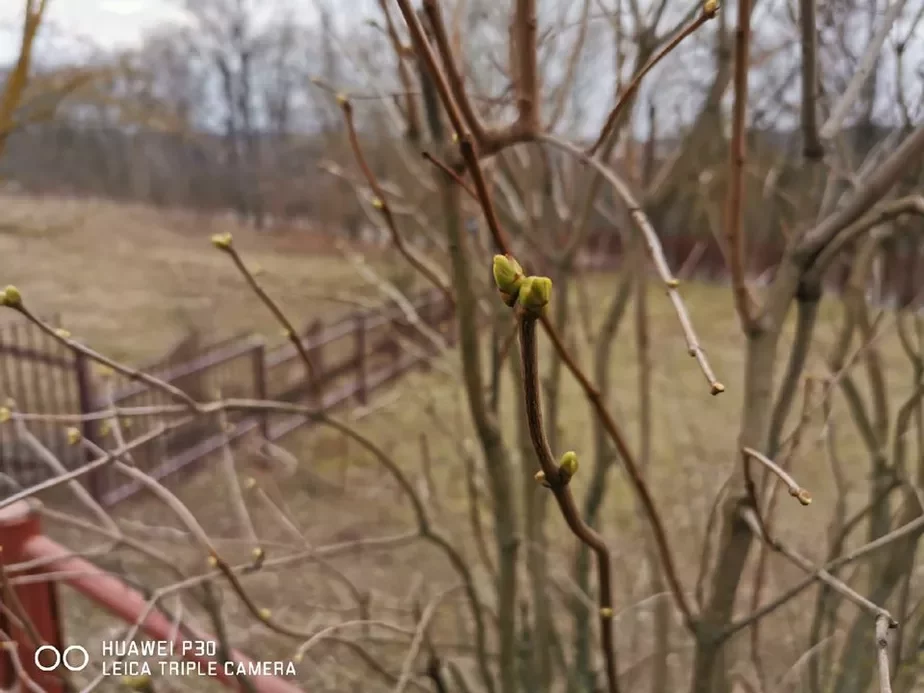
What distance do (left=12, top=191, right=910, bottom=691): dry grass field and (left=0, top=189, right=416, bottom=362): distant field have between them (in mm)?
17

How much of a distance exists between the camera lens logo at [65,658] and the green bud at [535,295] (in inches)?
36.9

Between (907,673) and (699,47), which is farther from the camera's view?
(699,47)

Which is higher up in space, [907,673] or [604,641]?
[604,641]

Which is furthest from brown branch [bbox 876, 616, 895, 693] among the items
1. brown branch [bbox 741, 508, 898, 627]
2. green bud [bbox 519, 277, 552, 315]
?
green bud [bbox 519, 277, 552, 315]

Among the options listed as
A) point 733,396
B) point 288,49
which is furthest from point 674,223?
point 288,49

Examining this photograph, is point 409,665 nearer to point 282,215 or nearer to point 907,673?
→ point 907,673

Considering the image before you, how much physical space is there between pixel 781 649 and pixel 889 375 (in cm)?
409

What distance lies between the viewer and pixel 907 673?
122 centimetres

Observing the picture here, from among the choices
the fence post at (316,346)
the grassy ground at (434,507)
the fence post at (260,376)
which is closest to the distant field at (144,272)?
the fence post at (316,346)

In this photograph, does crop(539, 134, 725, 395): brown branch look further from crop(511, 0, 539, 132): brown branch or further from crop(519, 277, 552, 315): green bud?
crop(519, 277, 552, 315): green bud

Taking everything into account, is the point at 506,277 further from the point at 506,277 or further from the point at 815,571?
the point at 815,571

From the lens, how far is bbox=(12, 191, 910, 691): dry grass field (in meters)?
2.30

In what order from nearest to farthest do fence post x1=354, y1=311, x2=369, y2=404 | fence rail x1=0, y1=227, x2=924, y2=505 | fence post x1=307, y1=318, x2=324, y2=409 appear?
fence rail x1=0, y1=227, x2=924, y2=505 → fence post x1=307, y1=318, x2=324, y2=409 → fence post x1=354, y1=311, x2=369, y2=404

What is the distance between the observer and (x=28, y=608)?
128 cm
